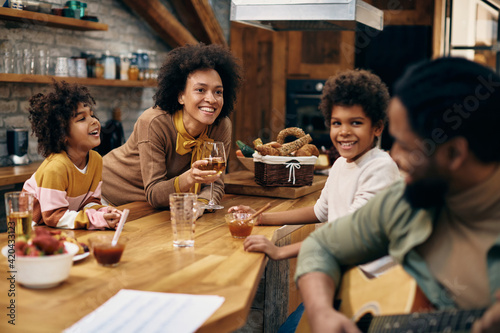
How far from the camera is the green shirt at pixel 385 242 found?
1113 millimetres

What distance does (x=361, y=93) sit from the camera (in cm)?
188

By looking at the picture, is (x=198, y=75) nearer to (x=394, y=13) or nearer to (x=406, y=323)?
(x=406, y=323)

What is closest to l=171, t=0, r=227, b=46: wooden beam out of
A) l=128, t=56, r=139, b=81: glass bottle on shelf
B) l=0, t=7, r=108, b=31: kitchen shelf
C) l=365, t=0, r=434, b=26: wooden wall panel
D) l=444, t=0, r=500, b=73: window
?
l=128, t=56, r=139, b=81: glass bottle on shelf

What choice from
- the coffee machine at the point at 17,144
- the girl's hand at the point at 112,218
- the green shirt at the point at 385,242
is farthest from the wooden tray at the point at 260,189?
the coffee machine at the point at 17,144

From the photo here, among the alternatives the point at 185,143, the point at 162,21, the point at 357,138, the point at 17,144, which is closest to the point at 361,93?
the point at 357,138

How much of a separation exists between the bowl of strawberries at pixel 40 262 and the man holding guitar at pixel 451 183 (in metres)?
0.65

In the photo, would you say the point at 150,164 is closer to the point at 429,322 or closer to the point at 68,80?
the point at 429,322

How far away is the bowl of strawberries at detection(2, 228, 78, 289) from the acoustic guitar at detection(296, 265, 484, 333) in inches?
28.0

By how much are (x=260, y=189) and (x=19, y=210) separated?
4.54 feet

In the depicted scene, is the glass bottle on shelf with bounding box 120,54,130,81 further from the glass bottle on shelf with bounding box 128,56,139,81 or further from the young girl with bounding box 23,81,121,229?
the young girl with bounding box 23,81,121,229

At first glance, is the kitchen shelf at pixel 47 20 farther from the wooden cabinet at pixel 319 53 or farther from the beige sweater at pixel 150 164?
the wooden cabinet at pixel 319 53

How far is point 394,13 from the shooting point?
555 centimetres

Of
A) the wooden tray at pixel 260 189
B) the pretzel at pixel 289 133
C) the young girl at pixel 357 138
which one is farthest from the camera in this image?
the pretzel at pixel 289 133

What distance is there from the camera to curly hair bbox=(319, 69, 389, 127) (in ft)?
6.19
